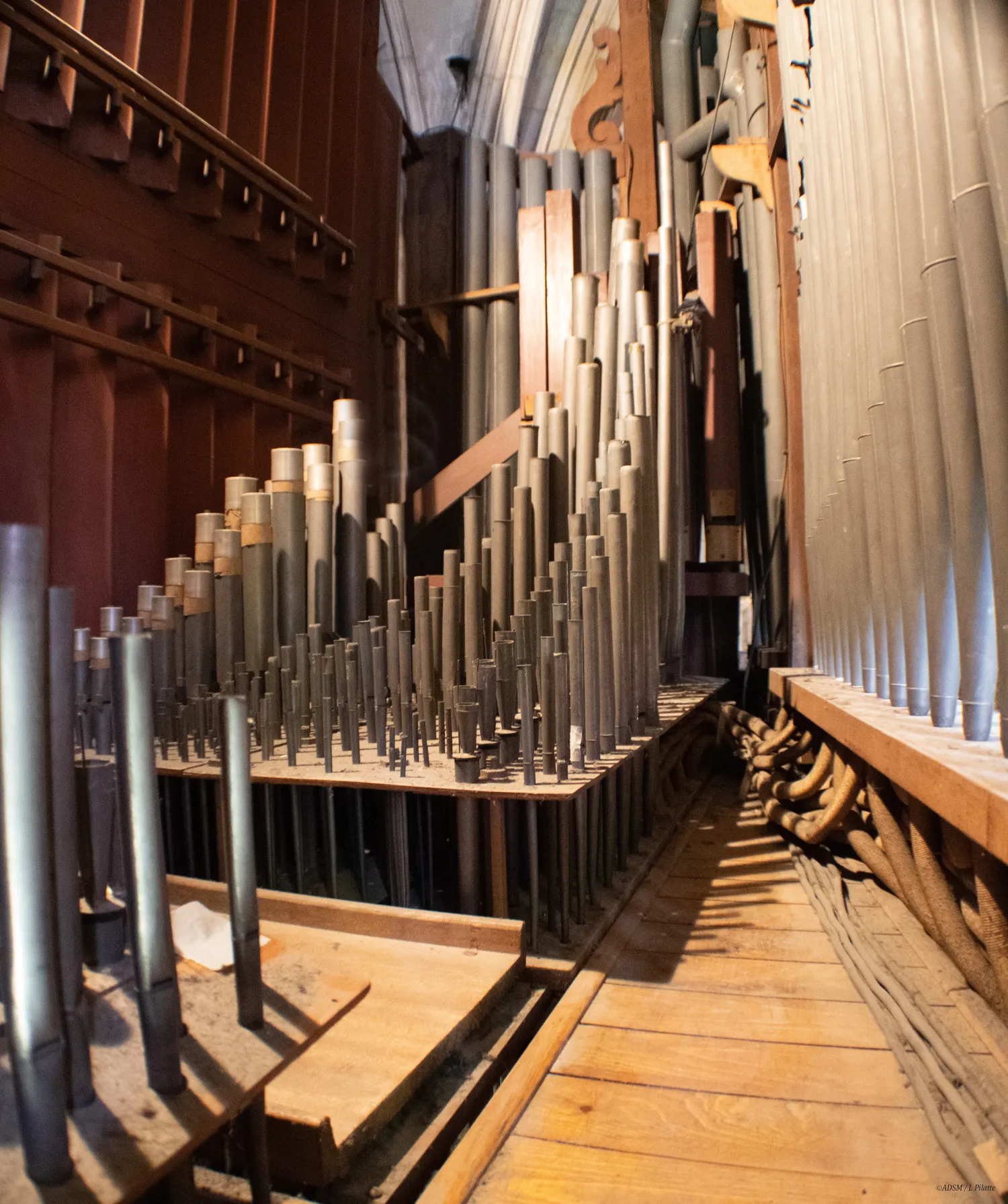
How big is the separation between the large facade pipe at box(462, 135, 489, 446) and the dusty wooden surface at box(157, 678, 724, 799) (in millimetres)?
2465

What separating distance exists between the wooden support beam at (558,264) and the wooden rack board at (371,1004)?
7.83 ft

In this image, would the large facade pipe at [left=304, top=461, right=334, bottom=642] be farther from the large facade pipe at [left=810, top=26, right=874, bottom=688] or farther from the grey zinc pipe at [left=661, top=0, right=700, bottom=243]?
the grey zinc pipe at [left=661, top=0, right=700, bottom=243]

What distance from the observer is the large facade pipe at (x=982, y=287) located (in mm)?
869

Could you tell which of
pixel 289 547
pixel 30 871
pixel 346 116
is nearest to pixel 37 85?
pixel 289 547

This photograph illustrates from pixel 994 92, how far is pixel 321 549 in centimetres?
176

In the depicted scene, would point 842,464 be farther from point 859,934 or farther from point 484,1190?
point 484,1190

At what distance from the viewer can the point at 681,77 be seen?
4.30 m

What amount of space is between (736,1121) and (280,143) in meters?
3.50

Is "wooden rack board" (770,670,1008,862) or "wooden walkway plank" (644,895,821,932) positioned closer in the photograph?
"wooden rack board" (770,670,1008,862)

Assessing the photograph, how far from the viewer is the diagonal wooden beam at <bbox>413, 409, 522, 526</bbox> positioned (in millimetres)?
3236

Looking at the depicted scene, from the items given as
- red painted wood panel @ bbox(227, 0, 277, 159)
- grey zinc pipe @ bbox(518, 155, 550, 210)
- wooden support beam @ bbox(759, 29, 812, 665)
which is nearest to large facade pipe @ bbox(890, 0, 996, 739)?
wooden support beam @ bbox(759, 29, 812, 665)

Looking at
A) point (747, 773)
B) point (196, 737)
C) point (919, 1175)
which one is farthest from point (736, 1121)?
point (747, 773)

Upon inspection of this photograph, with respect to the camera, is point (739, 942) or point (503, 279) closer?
point (739, 942)

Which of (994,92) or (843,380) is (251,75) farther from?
(994,92)
